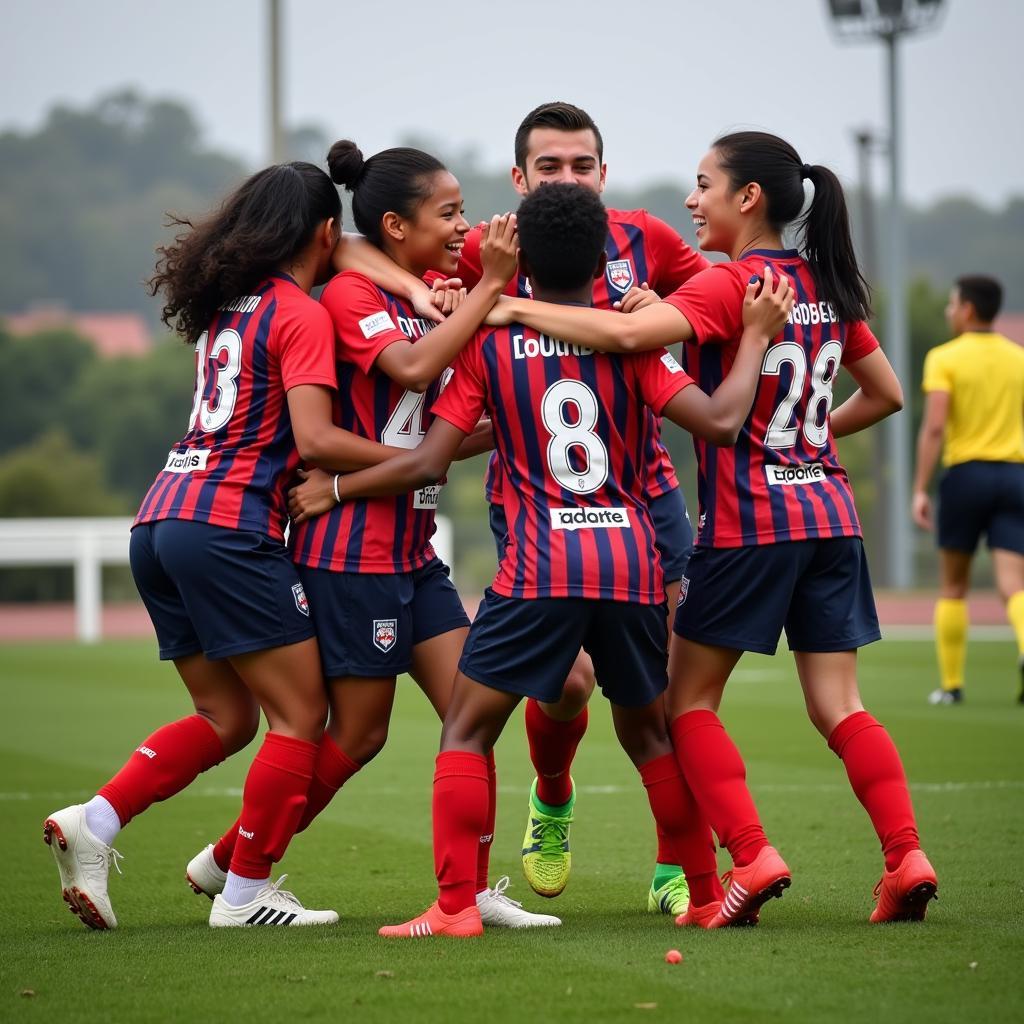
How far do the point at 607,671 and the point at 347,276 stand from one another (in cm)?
139

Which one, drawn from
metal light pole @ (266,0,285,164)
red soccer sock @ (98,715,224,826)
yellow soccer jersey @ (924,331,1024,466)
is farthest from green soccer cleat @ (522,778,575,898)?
metal light pole @ (266,0,285,164)

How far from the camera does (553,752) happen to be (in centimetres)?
518

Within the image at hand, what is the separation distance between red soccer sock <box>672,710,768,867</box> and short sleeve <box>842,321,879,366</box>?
3.96 feet

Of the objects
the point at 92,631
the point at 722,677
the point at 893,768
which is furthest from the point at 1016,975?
the point at 92,631

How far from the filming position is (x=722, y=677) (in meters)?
4.66

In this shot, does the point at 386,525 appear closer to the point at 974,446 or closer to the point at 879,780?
the point at 879,780

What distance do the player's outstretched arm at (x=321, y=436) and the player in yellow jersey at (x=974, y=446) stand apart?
21.3 feet

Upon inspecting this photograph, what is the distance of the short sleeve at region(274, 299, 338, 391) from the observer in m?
4.55

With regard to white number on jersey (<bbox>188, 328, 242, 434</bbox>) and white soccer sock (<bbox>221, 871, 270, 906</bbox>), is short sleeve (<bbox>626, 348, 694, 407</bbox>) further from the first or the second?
white soccer sock (<bbox>221, 871, 270, 906</bbox>)

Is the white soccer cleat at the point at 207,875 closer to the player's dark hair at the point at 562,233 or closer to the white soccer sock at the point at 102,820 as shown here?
the white soccer sock at the point at 102,820

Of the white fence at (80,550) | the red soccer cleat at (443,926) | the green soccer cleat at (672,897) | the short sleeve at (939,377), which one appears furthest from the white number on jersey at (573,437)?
the white fence at (80,550)

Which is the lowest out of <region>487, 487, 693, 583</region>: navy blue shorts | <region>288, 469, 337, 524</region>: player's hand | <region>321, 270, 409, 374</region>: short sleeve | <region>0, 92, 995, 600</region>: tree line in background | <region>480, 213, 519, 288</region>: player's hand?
<region>0, 92, 995, 600</region>: tree line in background

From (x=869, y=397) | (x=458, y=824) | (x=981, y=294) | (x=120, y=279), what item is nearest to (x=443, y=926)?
(x=458, y=824)

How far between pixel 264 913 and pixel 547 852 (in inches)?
37.0
